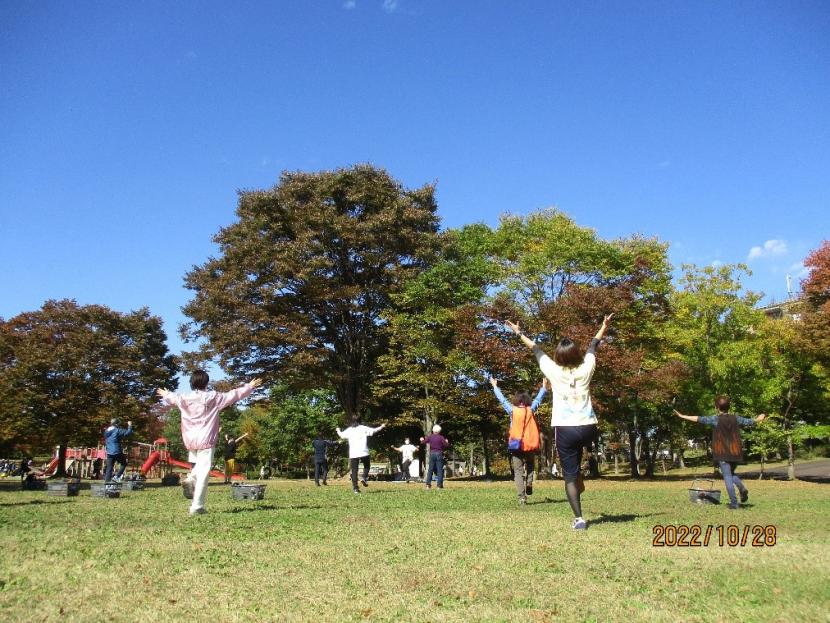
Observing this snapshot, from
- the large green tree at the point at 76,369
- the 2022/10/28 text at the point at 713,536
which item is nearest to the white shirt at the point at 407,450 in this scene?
the large green tree at the point at 76,369

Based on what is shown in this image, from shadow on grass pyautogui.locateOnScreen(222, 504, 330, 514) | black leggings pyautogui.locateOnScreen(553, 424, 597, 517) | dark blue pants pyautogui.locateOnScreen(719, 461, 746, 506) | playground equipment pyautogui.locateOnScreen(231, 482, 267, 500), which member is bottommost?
shadow on grass pyautogui.locateOnScreen(222, 504, 330, 514)

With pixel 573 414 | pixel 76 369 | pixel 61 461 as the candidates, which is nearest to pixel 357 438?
pixel 573 414

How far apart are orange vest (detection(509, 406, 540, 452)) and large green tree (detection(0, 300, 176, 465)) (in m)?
25.1

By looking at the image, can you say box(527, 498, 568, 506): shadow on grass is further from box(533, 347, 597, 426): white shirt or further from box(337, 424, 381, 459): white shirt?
box(337, 424, 381, 459): white shirt

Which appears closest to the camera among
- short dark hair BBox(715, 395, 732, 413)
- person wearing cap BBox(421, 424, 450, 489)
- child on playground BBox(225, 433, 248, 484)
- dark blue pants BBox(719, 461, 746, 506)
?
dark blue pants BBox(719, 461, 746, 506)

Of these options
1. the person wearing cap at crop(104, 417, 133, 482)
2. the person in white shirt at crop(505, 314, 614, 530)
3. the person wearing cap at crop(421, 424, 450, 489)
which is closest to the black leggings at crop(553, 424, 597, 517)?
the person in white shirt at crop(505, 314, 614, 530)

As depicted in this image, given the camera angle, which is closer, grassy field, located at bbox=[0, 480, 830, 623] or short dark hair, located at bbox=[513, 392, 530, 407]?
grassy field, located at bbox=[0, 480, 830, 623]

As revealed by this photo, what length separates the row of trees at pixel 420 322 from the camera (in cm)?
3150

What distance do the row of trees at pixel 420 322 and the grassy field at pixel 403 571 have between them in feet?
73.0

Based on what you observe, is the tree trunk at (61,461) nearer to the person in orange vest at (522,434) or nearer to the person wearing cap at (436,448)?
the person wearing cap at (436,448)

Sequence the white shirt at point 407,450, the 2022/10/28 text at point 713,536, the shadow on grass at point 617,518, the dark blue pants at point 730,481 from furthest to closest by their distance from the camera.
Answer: the white shirt at point 407,450 < the dark blue pants at point 730,481 < the shadow on grass at point 617,518 < the 2022/10/28 text at point 713,536

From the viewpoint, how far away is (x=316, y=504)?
12.8 meters

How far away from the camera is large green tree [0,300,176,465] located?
31.4m

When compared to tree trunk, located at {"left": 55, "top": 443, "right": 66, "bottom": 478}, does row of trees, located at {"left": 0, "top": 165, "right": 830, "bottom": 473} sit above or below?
above
